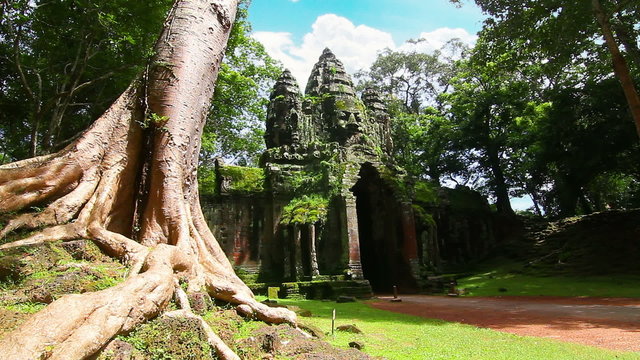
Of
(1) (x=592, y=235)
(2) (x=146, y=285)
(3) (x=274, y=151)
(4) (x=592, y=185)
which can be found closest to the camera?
(2) (x=146, y=285)

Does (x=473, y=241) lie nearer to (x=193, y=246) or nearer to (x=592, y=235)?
(x=592, y=235)

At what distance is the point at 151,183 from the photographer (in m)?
4.51

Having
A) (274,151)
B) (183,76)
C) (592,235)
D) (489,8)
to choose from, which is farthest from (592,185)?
(183,76)

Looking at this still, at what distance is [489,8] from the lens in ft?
45.1

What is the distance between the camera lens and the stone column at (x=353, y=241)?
13938 millimetres

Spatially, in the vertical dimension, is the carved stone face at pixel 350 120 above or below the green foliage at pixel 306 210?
above

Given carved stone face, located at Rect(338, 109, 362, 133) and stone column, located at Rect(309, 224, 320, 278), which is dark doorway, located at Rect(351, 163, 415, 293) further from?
stone column, located at Rect(309, 224, 320, 278)

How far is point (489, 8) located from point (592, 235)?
12.2m

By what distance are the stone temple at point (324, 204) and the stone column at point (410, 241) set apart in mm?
39

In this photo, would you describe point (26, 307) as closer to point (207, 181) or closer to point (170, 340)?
point (170, 340)

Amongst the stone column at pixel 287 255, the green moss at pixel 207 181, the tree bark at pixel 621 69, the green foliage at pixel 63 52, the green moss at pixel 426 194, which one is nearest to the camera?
the green foliage at pixel 63 52

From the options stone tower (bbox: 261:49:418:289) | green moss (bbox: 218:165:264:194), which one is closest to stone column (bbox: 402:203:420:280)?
stone tower (bbox: 261:49:418:289)

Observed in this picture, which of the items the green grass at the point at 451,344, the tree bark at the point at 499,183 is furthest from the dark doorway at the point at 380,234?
the tree bark at the point at 499,183

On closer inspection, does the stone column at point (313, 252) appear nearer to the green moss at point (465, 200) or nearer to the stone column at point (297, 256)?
the stone column at point (297, 256)
